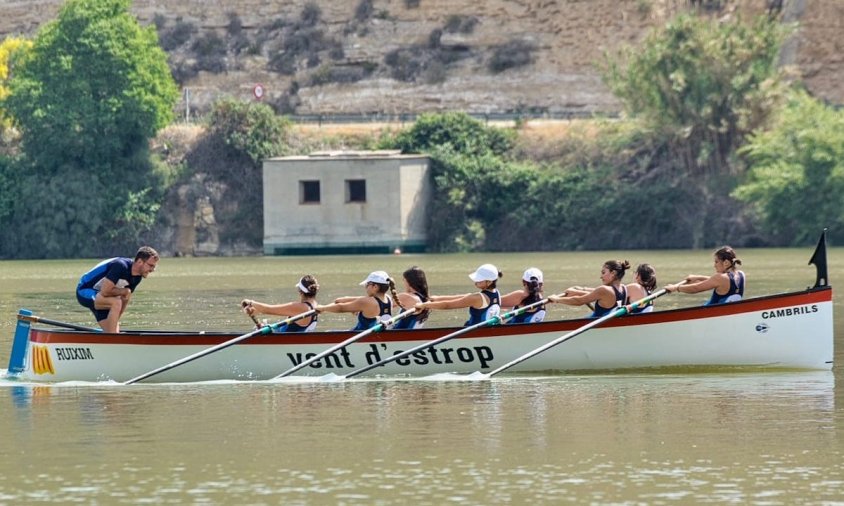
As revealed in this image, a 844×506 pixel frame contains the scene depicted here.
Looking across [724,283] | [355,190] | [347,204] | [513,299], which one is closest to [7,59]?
[355,190]

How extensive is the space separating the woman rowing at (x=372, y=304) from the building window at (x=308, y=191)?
57255 millimetres

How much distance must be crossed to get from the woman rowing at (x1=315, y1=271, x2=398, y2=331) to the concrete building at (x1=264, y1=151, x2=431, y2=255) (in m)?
55.7

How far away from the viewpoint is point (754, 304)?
26922 mm

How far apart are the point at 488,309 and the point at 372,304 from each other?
1.54 meters

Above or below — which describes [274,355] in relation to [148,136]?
below

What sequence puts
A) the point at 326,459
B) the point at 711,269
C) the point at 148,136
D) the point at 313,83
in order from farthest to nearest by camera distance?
the point at 313,83 → the point at 148,136 → the point at 711,269 → the point at 326,459

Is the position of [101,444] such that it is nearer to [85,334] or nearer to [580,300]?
[85,334]

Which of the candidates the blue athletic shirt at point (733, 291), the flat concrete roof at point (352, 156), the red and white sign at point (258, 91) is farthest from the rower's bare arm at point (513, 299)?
the red and white sign at point (258, 91)

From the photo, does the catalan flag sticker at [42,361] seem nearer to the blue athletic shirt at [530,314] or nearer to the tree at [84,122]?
the blue athletic shirt at [530,314]

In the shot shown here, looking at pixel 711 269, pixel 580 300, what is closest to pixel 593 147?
pixel 711 269

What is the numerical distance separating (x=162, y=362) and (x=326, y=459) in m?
7.54

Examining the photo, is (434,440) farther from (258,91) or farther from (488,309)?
(258,91)

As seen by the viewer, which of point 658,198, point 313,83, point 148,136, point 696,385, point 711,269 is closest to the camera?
point 696,385

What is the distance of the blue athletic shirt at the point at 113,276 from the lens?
27344mm
